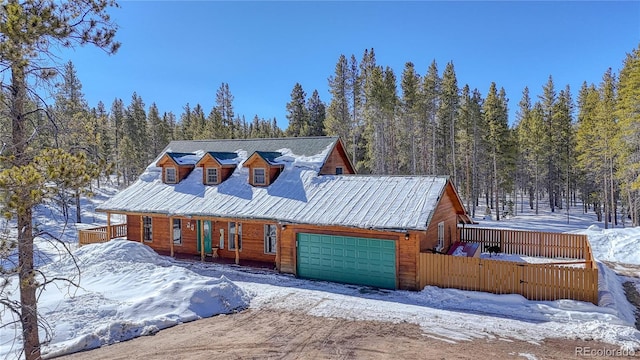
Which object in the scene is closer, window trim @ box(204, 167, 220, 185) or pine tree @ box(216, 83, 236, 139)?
window trim @ box(204, 167, 220, 185)

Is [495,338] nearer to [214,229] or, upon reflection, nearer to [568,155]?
[214,229]

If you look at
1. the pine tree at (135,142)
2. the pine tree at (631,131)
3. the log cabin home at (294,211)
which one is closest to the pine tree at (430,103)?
the pine tree at (631,131)

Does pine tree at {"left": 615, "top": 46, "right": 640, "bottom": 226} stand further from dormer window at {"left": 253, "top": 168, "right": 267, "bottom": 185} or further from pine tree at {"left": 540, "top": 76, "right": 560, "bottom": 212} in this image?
dormer window at {"left": 253, "top": 168, "right": 267, "bottom": 185}

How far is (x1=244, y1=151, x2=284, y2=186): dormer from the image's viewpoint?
19141 millimetres

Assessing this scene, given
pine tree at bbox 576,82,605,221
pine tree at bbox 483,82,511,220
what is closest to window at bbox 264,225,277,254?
pine tree at bbox 483,82,511,220

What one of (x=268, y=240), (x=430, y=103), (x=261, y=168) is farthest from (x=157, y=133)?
(x=268, y=240)

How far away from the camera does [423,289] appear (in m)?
13.3

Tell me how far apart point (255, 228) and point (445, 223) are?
849cm

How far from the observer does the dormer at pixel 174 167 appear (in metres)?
21.0

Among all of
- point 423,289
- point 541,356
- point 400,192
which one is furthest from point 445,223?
point 541,356

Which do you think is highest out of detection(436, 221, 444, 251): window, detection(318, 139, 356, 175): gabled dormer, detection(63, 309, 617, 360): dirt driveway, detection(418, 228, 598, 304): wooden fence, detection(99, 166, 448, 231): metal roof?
detection(318, 139, 356, 175): gabled dormer

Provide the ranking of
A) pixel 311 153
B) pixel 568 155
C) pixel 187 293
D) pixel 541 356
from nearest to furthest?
1. pixel 541 356
2. pixel 187 293
3. pixel 311 153
4. pixel 568 155

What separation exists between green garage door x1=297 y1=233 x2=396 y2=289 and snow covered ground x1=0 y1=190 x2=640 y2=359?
0.50 meters

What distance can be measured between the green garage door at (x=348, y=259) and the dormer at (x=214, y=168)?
6.65m
